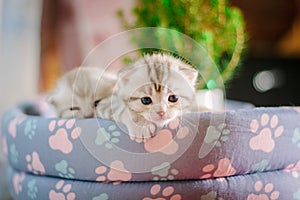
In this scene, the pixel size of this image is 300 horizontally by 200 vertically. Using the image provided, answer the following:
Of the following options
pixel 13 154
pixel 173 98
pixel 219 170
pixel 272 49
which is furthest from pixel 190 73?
pixel 272 49

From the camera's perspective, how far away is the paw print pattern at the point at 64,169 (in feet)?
2.79

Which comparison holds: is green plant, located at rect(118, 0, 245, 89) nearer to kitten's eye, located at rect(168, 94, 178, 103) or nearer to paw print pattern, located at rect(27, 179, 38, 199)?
kitten's eye, located at rect(168, 94, 178, 103)

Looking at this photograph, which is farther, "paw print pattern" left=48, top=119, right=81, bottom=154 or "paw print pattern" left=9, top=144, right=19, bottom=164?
"paw print pattern" left=9, top=144, right=19, bottom=164

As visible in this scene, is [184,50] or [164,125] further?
[184,50]

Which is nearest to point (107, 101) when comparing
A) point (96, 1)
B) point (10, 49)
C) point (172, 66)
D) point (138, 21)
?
point (172, 66)

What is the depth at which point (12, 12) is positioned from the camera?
5.88 feet

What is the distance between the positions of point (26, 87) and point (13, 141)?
3.05ft

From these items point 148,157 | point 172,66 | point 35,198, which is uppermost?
point 172,66

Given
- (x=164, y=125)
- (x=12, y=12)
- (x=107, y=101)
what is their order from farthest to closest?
(x=12, y=12), (x=107, y=101), (x=164, y=125)

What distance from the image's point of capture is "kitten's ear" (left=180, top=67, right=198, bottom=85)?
839 mm

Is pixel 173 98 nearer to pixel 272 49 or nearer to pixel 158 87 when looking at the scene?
pixel 158 87

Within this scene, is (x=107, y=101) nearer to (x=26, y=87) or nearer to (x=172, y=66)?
(x=172, y=66)

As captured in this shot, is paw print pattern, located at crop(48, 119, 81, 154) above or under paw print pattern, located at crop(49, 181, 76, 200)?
above

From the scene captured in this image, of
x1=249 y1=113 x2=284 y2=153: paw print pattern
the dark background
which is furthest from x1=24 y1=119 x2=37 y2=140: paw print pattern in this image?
the dark background
